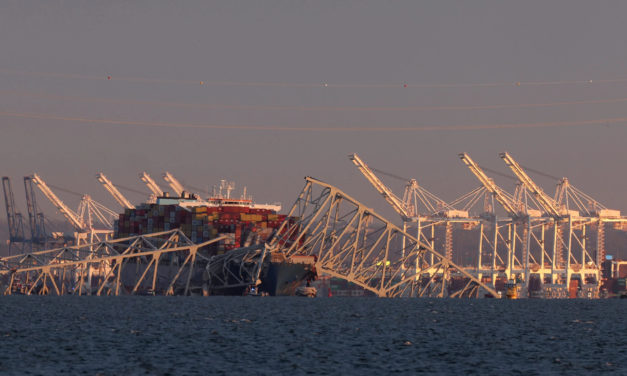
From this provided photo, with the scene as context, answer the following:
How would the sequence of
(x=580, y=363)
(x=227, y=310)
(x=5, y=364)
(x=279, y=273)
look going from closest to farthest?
(x=5, y=364)
(x=580, y=363)
(x=227, y=310)
(x=279, y=273)

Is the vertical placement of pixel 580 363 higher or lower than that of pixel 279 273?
lower

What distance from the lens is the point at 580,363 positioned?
194ft

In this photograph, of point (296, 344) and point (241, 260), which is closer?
point (296, 344)

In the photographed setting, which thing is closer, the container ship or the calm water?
the calm water

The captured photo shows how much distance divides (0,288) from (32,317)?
292ft

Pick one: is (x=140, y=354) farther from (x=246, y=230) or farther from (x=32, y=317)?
(x=246, y=230)

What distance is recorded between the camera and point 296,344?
7012cm

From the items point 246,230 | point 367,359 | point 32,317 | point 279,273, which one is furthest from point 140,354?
point 246,230

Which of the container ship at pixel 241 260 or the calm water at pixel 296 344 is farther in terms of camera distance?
the container ship at pixel 241 260

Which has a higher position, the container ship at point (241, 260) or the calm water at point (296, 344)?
the container ship at point (241, 260)

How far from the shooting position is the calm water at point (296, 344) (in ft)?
183

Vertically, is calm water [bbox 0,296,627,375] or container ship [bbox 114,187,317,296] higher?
container ship [bbox 114,187,317,296]

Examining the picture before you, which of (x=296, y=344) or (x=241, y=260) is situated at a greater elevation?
(x=241, y=260)

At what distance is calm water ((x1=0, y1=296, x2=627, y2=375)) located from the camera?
55.7m
